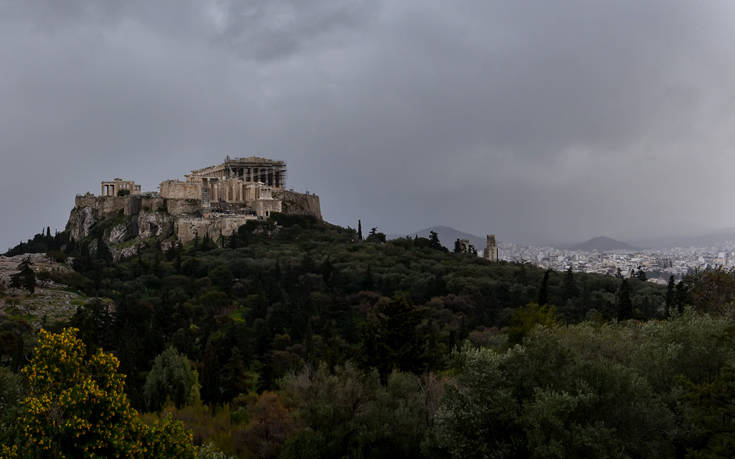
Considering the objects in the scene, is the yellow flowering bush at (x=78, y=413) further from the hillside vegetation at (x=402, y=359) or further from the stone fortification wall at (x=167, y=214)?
the stone fortification wall at (x=167, y=214)

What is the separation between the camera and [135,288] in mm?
62000

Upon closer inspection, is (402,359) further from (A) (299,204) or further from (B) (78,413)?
(A) (299,204)

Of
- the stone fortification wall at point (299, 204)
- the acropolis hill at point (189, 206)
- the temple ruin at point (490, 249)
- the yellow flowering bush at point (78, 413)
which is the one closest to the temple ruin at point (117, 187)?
the acropolis hill at point (189, 206)

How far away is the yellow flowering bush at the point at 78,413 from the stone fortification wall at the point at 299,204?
78.6 m

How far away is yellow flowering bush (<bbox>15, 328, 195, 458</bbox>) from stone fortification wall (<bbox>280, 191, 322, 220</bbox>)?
7862cm

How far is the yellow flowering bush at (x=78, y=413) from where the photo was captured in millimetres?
12758

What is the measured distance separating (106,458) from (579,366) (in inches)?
503

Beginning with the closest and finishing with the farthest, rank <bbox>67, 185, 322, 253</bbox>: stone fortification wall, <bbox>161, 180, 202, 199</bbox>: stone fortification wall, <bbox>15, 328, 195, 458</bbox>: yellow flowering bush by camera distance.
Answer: <bbox>15, 328, 195, 458</bbox>: yellow flowering bush, <bbox>67, 185, 322, 253</bbox>: stone fortification wall, <bbox>161, 180, 202, 199</bbox>: stone fortification wall

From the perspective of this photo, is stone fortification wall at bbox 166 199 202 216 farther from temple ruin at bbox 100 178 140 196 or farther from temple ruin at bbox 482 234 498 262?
temple ruin at bbox 482 234 498 262

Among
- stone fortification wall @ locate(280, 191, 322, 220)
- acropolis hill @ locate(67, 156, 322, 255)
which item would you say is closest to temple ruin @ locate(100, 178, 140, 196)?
acropolis hill @ locate(67, 156, 322, 255)

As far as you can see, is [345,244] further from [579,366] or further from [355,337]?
[579,366]

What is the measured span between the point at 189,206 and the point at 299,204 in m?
17.6

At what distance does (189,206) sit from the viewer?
85812 millimetres

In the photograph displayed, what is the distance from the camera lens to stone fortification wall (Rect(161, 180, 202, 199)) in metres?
87.9
